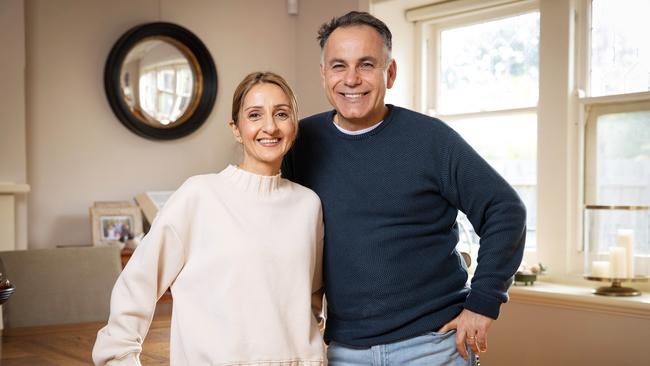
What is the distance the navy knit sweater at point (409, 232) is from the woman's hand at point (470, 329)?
2cm

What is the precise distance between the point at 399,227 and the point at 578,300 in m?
1.54

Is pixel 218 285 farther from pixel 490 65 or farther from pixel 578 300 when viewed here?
pixel 490 65

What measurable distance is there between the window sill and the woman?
161 cm

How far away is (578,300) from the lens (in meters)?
2.84

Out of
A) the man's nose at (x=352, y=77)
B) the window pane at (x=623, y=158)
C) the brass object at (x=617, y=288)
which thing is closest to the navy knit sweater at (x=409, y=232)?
the man's nose at (x=352, y=77)

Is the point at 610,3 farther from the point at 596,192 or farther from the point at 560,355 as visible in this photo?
the point at 560,355

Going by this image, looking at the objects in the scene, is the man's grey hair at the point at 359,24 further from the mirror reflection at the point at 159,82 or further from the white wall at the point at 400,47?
the mirror reflection at the point at 159,82

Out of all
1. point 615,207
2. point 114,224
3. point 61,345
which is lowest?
point 61,345

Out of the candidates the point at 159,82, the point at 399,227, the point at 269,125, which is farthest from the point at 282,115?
the point at 159,82

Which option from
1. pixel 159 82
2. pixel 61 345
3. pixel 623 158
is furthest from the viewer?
pixel 159 82

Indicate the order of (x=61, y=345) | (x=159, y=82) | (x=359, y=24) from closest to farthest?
1. (x=359, y=24)
2. (x=61, y=345)
3. (x=159, y=82)

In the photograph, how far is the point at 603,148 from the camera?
3186mm

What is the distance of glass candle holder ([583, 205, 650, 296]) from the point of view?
2.85 meters

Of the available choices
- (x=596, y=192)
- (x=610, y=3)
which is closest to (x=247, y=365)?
(x=596, y=192)
